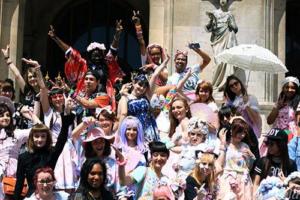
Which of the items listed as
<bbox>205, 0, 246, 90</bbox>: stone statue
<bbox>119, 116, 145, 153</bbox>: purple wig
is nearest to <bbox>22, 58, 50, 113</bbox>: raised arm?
<bbox>119, 116, 145, 153</bbox>: purple wig

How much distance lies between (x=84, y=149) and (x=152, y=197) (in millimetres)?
1266

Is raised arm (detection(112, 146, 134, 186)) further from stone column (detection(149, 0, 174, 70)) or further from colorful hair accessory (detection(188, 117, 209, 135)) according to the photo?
stone column (detection(149, 0, 174, 70))

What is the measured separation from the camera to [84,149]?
10219mm

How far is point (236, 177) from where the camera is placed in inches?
410

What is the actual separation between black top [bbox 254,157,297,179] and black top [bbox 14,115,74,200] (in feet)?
8.62

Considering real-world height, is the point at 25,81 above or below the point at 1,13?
below

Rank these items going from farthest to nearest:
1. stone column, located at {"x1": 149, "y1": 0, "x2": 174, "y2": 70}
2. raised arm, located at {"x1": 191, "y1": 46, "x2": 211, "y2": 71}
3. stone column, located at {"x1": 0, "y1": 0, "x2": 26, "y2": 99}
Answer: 1. stone column, located at {"x1": 0, "y1": 0, "x2": 26, "y2": 99}
2. stone column, located at {"x1": 149, "y1": 0, "x2": 174, "y2": 70}
3. raised arm, located at {"x1": 191, "y1": 46, "x2": 211, "y2": 71}

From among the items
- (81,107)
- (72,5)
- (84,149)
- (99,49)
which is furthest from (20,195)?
(72,5)

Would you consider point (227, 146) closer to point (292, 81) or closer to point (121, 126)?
point (121, 126)

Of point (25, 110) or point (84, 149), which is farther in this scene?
point (25, 110)

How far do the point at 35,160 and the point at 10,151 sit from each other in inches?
36.5

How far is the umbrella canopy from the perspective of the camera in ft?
43.6

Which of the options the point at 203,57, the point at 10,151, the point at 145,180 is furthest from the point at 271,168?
the point at 203,57

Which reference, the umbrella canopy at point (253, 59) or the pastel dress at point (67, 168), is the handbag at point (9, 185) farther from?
the umbrella canopy at point (253, 59)
